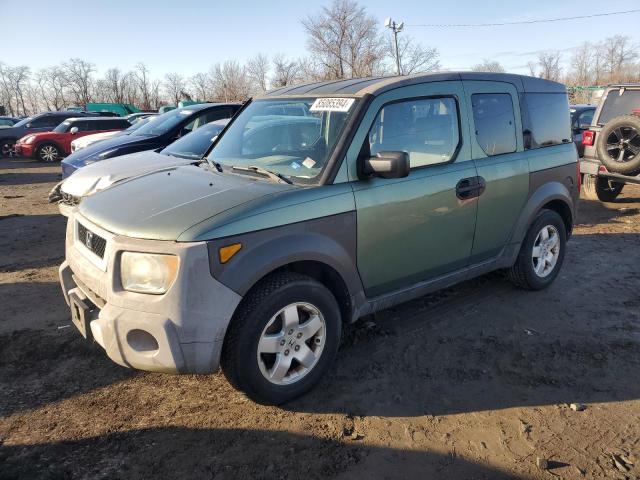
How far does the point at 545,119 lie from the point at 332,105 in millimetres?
2354

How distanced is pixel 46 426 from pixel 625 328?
4.27 meters

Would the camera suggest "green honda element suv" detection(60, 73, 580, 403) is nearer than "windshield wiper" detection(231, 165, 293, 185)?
Yes

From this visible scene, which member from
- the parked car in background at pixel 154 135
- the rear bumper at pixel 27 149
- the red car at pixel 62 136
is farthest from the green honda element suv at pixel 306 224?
the rear bumper at pixel 27 149

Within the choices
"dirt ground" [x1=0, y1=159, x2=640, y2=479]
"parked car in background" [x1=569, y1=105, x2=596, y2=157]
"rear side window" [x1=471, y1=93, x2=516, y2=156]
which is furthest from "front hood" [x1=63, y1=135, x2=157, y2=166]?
"parked car in background" [x1=569, y1=105, x2=596, y2=157]

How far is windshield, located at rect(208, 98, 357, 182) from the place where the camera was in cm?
323

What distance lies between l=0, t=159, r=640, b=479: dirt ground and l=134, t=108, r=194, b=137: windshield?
4.55m

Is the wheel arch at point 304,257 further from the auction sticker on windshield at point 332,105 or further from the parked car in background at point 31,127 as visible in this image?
the parked car in background at point 31,127

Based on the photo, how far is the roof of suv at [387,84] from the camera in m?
3.40

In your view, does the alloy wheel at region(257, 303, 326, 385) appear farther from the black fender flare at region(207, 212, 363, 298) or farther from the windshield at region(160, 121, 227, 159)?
the windshield at region(160, 121, 227, 159)

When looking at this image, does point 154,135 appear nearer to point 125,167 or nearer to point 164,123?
point 164,123

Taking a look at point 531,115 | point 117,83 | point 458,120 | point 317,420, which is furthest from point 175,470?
point 117,83

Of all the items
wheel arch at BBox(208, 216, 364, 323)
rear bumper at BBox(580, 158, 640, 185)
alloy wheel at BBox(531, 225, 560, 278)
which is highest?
wheel arch at BBox(208, 216, 364, 323)

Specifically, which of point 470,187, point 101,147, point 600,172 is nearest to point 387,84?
point 470,187

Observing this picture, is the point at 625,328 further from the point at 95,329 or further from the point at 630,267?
the point at 95,329
